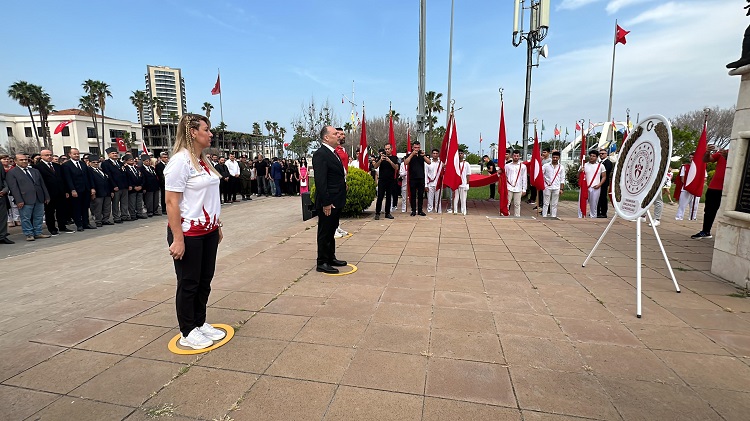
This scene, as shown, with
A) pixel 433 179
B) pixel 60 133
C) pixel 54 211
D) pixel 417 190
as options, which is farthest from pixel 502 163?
pixel 60 133

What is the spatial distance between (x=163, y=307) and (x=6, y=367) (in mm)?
1170

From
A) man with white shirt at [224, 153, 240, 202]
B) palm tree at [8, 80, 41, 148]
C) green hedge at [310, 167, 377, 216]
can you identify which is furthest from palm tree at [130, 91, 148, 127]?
green hedge at [310, 167, 377, 216]

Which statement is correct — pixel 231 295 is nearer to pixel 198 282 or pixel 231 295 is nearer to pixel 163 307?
pixel 163 307

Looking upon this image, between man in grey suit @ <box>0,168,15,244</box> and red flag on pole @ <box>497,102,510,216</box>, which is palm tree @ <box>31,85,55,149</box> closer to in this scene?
man in grey suit @ <box>0,168,15,244</box>

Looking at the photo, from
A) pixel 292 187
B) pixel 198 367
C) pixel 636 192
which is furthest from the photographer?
pixel 292 187

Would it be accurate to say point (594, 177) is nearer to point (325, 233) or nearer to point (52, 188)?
point (325, 233)

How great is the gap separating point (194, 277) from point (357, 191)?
6.26 metres

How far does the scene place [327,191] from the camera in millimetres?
4512

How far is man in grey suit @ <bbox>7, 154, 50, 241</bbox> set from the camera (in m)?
7.09

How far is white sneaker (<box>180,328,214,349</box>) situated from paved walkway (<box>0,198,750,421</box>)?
0.38 ft

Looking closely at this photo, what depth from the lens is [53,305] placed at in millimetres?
3756

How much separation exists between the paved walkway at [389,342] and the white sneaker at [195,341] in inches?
4.6

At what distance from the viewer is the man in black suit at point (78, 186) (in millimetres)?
8156

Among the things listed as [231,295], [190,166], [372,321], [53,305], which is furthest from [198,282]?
[53,305]
